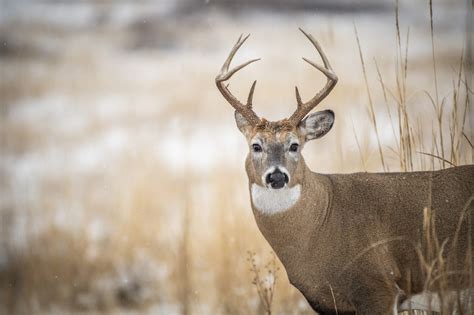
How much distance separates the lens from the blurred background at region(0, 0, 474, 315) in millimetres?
5816

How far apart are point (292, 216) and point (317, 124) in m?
0.54

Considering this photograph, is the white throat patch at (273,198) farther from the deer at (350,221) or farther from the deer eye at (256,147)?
the deer eye at (256,147)

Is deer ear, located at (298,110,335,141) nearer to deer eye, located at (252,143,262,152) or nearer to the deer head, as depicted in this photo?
the deer head

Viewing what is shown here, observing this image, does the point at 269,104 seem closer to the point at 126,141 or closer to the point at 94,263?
the point at 126,141

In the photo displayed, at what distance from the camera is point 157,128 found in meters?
6.98

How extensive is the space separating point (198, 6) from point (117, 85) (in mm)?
1208

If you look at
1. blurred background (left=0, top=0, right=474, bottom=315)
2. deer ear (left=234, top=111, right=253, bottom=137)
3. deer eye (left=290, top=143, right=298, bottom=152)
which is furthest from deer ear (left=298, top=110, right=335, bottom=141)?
blurred background (left=0, top=0, right=474, bottom=315)

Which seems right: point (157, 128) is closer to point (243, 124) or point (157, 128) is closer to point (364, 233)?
point (243, 124)

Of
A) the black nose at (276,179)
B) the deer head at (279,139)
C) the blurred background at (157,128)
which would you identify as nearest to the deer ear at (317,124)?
the deer head at (279,139)

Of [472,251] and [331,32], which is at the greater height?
[331,32]

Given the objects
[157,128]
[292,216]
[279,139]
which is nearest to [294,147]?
[279,139]

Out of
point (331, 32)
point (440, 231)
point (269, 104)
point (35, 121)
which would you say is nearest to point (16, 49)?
point (35, 121)

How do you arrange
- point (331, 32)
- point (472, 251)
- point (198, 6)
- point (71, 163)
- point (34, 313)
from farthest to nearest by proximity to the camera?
1. point (71, 163)
2. point (198, 6)
3. point (34, 313)
4. point (331, 32)
5. point (472, 251)

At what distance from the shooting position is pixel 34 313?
19.7 feet
